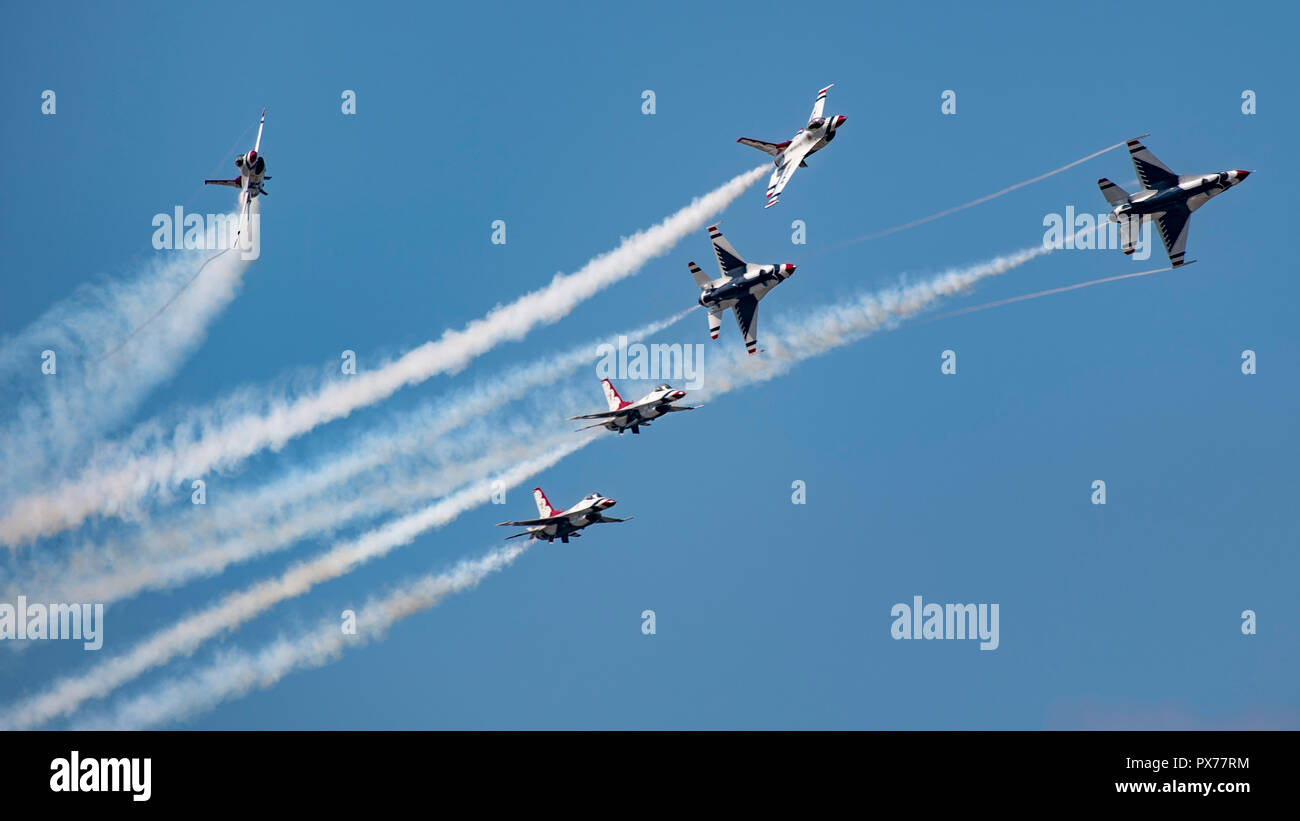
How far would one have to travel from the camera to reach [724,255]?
3246 inches

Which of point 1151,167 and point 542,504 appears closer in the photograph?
point 1151,167

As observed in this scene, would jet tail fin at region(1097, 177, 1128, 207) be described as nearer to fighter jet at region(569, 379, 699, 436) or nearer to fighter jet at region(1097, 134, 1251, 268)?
fighter jet at region(1097, 134, 1251, 268)

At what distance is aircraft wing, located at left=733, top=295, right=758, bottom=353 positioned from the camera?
271ft

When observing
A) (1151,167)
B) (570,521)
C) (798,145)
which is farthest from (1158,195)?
(570,521)

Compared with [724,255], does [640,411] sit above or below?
below

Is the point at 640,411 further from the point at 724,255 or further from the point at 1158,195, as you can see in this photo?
the point at 1158,195

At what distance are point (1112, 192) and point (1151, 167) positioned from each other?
204 cm

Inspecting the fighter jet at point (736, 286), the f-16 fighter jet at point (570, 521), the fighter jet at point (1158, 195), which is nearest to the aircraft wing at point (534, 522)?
the f-16 fighter jet at point (570, 521)

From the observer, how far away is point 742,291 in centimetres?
8150

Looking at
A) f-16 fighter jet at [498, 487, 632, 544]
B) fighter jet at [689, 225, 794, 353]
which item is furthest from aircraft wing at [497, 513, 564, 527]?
fighter jet at [689, 225, 794, 353]

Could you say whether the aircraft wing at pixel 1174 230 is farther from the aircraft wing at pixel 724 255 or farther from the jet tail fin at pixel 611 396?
the jet tail fin at pixel 611 396

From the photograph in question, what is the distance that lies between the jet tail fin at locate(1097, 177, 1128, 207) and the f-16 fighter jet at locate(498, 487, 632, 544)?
86.7ft
